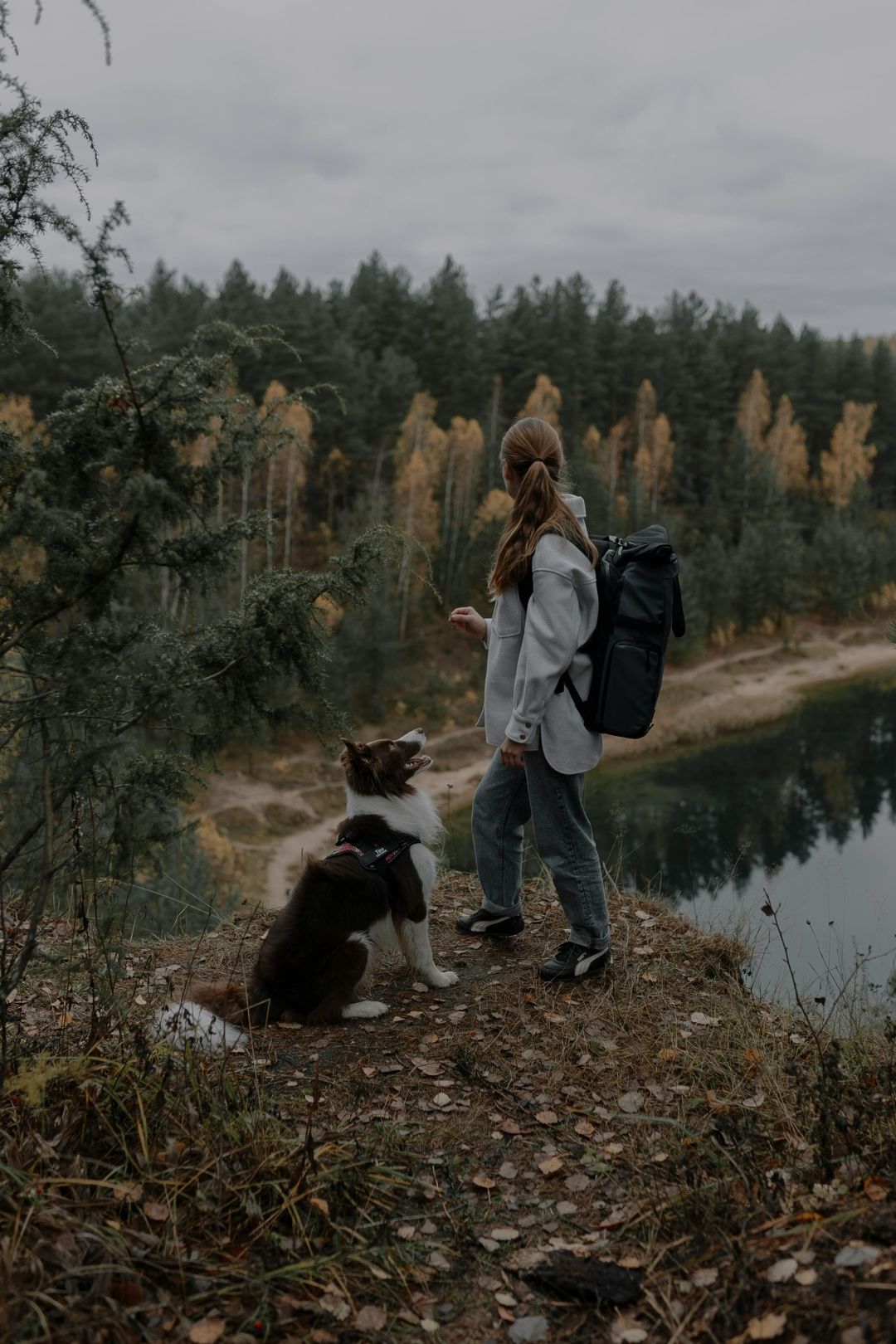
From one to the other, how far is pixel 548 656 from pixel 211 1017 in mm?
2011

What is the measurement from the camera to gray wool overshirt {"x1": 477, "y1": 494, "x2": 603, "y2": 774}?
429cm

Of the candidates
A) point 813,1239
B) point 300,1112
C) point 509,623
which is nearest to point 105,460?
point 509,623

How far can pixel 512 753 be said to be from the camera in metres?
4.42

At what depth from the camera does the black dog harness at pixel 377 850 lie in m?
4.57

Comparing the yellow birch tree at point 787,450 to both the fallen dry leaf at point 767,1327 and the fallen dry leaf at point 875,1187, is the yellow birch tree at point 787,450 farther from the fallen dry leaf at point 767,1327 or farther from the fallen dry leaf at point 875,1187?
the fallen dry leaf at point 767,1327

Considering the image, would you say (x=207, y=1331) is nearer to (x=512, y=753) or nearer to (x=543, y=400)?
(x=512, y=753)

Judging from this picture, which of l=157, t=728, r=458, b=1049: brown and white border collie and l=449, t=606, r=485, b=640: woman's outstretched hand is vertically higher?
l=449, t=606, r=485, b=640: woman's outstretched hand

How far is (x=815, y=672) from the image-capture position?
42219mm

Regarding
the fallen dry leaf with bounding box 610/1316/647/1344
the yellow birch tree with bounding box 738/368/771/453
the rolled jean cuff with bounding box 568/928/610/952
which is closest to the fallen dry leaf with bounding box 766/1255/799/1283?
the fallen dry leaf with bounding box 610/1316/647/1344

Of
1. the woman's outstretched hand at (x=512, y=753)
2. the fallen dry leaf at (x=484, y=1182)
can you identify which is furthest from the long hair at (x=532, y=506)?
the fallen dry leaf at (x=484, y=1182)

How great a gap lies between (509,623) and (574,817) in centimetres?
94

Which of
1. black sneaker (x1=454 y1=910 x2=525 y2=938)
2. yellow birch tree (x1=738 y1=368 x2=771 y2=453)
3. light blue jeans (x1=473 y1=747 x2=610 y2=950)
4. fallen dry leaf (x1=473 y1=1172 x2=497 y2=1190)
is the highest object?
Answer: yellow birch tree (x1=738 y1=368 x2=771 y2=453)

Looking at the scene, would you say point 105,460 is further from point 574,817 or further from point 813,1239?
point 813,1239

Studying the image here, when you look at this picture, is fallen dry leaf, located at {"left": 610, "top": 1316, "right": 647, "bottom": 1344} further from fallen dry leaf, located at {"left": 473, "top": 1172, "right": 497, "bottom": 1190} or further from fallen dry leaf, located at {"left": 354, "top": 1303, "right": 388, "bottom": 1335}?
fallen dry leaf, located at {"left": 473, "top": 1172, "right": 497, "bottom": 1190}
